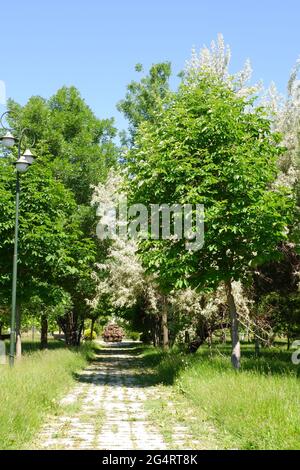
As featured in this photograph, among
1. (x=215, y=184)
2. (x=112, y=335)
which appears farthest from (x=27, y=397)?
(x=112, y=335)

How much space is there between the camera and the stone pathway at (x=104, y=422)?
289 inches

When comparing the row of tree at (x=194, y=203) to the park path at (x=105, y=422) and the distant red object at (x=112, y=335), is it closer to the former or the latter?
the park path at (x=105, y=422)

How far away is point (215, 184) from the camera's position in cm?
1418

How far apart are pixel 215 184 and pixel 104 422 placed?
296 inches

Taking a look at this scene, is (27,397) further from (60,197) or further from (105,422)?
(60,197)

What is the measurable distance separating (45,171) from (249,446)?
13660 millimetres

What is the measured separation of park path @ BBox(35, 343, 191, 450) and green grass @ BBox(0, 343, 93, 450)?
262 mm

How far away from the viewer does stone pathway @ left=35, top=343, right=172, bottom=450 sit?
24.1 feet

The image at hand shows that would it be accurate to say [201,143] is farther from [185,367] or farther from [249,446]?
[249,446]

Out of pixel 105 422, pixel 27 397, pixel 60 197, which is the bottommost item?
pixel 105 422

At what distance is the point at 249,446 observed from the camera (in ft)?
22.5

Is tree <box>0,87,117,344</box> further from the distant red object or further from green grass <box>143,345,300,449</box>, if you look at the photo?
the distant red object

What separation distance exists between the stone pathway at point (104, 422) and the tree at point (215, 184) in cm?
344
